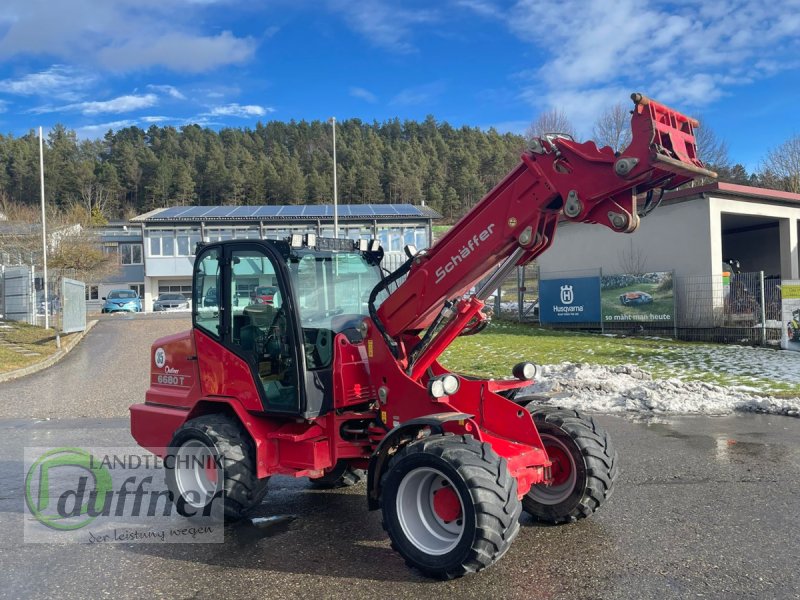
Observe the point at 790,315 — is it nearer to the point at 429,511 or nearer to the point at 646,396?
the point at 646,396

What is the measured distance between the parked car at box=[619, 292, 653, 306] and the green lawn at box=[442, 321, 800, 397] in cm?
142

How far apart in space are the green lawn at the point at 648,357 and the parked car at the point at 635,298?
56.0 inches

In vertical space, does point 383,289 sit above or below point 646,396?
above

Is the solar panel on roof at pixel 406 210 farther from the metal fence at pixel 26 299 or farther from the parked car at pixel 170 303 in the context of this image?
the metal fence at pixel 26 299

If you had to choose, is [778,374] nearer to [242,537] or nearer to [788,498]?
[788,498]

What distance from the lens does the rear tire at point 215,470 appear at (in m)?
5.20

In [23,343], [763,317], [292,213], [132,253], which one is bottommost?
[23,343]

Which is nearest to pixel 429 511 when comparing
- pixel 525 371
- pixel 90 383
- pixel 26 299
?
pixel 525 371

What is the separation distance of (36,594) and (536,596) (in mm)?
3236

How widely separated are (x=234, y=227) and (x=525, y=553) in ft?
146

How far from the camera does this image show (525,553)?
4.58m

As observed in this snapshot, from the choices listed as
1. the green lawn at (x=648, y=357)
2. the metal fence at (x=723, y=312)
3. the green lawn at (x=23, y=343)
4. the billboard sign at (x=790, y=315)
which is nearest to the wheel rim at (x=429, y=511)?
the green lawn at (x=648, y=357)

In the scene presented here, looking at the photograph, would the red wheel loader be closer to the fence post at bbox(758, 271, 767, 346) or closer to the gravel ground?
the gravel ground

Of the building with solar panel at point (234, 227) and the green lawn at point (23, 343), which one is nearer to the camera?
the green lawn at point (23, 343)
